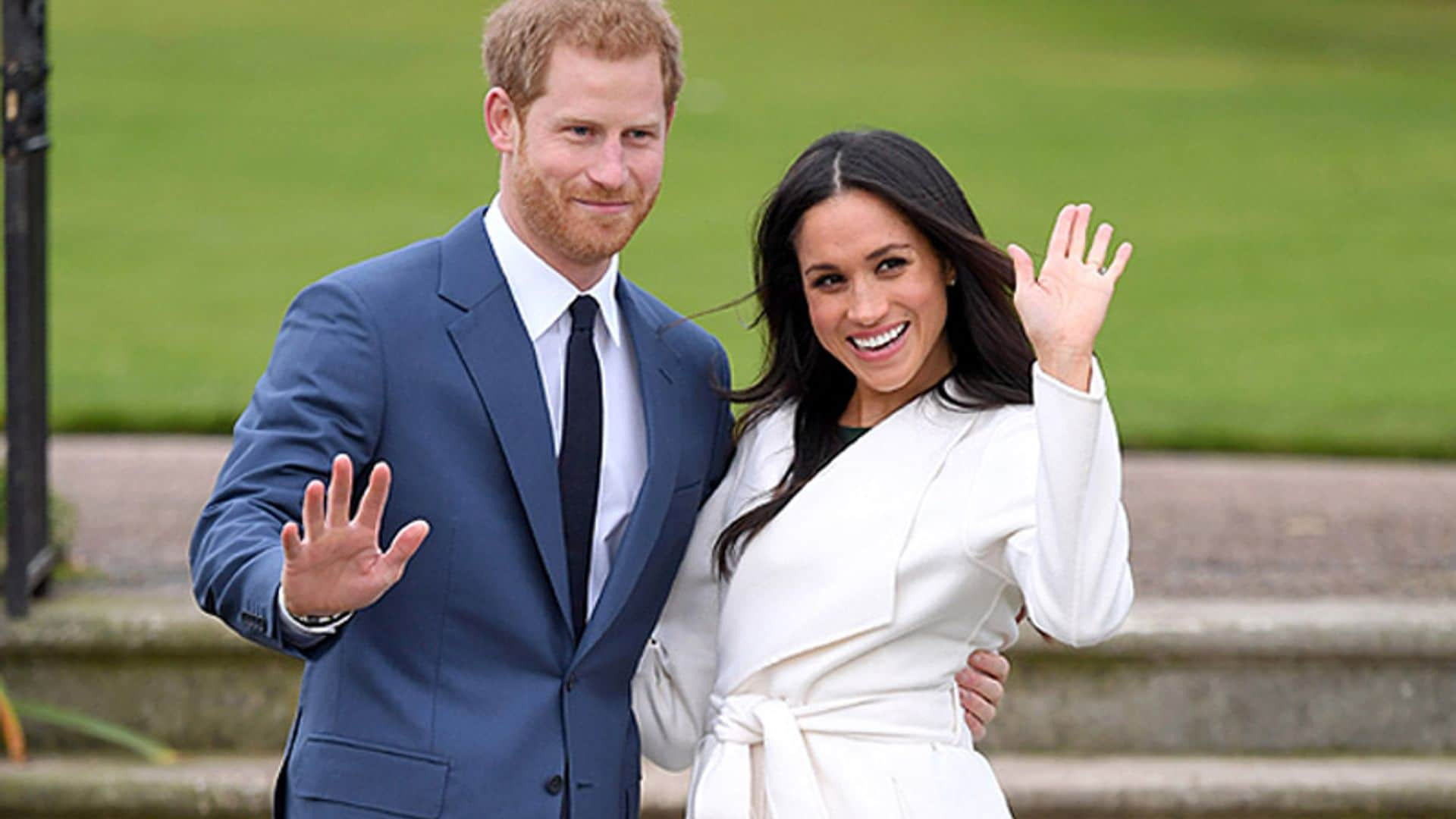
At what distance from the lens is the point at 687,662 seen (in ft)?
10.3

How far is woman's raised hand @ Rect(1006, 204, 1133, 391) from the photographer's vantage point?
8.48 ft

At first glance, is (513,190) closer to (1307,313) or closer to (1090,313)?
(1090,313)

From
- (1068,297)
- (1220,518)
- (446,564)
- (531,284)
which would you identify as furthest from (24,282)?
(1220,518)

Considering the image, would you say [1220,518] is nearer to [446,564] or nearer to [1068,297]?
[1068,297]

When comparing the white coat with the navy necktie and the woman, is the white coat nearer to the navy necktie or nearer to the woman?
the woman

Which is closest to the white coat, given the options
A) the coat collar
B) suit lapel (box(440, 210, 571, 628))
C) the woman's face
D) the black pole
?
the coat collar

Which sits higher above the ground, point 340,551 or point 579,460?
point 579,460

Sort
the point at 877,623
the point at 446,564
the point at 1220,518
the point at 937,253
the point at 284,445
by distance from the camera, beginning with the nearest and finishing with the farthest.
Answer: the point at 284,445 → the point at 446,564 → the point at 877,623 → the point at 937,253 → the point at 1220,518

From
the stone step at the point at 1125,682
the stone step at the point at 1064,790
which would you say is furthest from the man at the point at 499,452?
the stone step at the point at 1125,682

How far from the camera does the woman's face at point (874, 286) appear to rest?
115 inches

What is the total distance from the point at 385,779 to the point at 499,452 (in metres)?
0.47

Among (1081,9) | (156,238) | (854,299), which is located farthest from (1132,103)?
(854,299)

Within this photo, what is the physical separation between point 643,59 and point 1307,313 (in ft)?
25.3

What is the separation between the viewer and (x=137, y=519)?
19.8 feet
